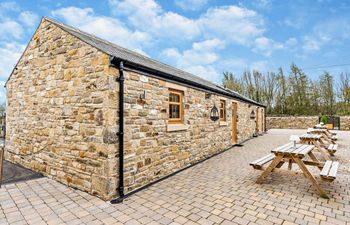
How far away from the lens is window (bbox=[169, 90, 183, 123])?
5.59m

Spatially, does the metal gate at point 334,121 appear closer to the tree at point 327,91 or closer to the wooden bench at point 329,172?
the tree at point 327,91

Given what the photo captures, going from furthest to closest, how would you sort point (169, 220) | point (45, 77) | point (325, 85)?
point (325, 85)
point (45, 77)
point (169, 220)

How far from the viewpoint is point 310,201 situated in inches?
138

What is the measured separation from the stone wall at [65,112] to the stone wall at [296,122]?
2397cm

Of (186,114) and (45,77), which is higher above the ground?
(45,77)

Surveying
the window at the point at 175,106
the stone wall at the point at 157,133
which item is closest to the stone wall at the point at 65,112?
the stone wall at the point at 157,133

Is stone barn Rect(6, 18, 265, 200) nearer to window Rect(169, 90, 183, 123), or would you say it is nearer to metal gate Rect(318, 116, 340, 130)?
window Rect(169, 90, 183, 123)

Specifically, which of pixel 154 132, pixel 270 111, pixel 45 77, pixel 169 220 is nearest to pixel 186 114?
pixel 154 132

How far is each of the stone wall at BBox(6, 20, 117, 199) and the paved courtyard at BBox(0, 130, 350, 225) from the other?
0.47 m

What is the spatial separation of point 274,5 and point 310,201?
8.73m

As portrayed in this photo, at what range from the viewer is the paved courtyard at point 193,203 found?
9.66 feet

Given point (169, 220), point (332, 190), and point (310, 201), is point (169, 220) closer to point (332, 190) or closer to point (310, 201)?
point (310, 201)

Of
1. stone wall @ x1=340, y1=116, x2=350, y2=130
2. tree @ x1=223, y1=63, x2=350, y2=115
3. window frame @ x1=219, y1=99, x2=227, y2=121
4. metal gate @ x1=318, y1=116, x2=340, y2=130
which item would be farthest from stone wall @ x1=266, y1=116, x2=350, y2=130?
window frame @ x1=219, y1=99, x2=227, y2=121

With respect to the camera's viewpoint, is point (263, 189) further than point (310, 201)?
Yes
